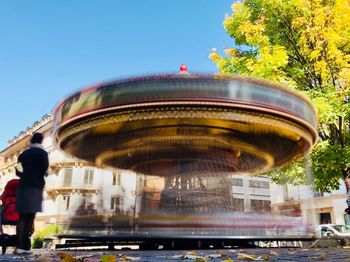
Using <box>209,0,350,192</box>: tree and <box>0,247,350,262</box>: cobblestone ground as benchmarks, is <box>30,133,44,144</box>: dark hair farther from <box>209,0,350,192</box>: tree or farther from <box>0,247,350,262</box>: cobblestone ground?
<box>209,0,350,192</box>: tree

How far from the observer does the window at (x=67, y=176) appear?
41.0m

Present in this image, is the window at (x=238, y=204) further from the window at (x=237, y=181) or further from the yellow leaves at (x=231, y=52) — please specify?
the yellow leaves at (x=231, y=52)

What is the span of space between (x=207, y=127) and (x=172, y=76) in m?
1.45

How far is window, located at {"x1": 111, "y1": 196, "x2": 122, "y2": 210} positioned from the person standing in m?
1.33

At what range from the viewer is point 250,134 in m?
7.75

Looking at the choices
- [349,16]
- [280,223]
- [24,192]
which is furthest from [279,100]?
[349,16]

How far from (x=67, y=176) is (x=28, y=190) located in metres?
37.4

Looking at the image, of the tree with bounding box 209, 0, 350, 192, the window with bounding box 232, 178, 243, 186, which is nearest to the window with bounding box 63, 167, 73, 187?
the tree with bounding box 209, 0, 350, 192

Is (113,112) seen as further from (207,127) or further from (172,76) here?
(207,127)

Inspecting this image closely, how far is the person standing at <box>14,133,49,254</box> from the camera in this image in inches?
222

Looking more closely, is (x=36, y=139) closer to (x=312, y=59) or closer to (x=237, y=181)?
(x=237, y=181)

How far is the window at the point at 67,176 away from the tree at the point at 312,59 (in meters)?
31.0

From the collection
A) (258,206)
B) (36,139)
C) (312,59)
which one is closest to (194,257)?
(258,206)

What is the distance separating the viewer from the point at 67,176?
41531 millimetres
